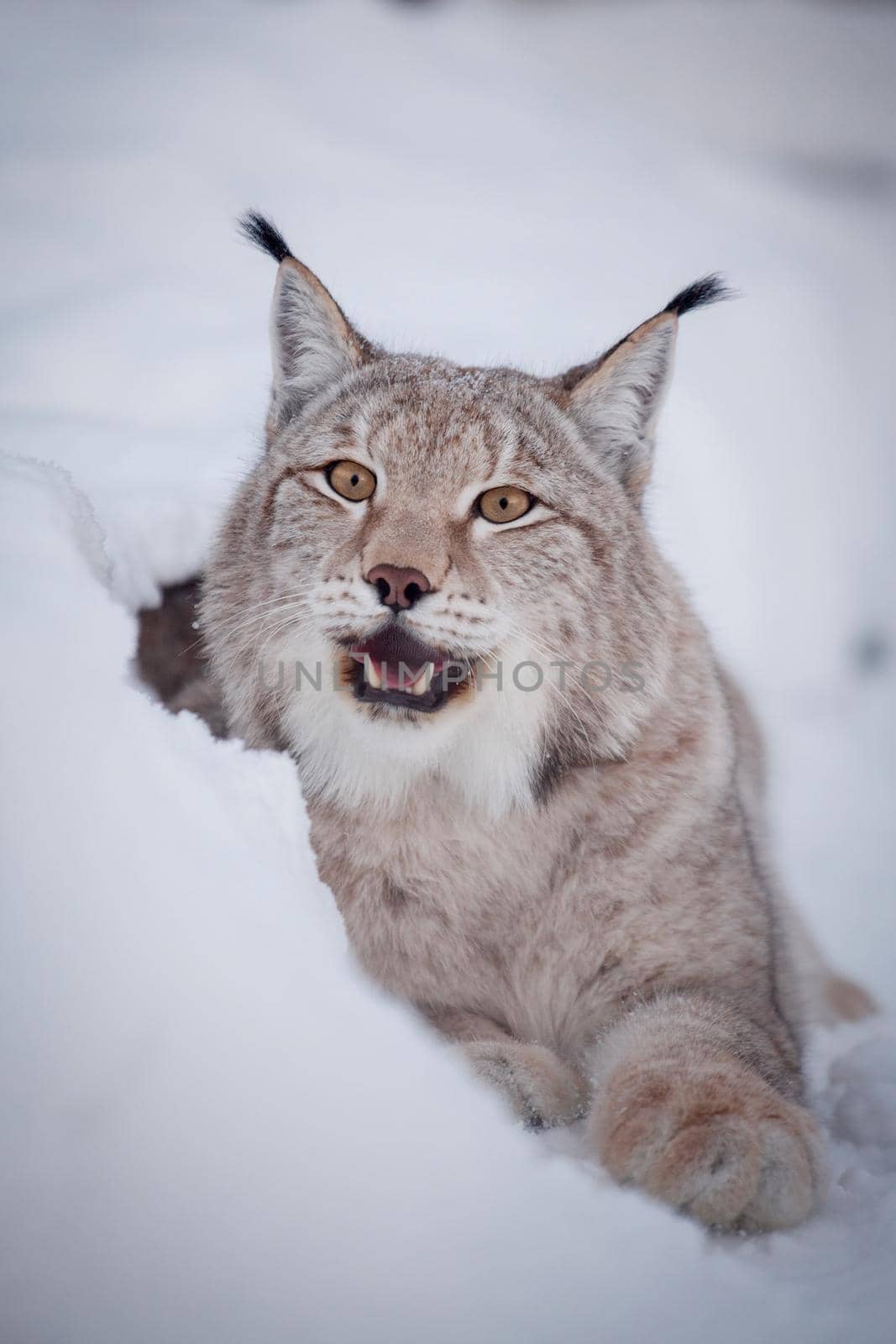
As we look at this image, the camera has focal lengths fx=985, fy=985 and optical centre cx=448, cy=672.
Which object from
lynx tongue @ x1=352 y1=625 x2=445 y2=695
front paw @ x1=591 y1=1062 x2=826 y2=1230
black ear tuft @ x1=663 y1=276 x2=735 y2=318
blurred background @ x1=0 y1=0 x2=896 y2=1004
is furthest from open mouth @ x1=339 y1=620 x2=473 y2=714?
blurred background @ x1=0 y1=0 x2=896 y2=1004

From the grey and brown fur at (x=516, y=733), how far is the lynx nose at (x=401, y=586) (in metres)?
0.02

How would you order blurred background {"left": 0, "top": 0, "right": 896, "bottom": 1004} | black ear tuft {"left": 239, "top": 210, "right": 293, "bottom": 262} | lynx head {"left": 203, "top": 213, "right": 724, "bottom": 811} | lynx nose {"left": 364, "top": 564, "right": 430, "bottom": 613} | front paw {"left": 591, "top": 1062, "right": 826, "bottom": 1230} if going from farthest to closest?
blurred background {"left": 0, "top": 0, "right": 896, "bottom": 1004}
black ear tuft {"left": 239, "top": 210, "right": 293, "bottom": 262}
lynx head {"left": 203, "top": 213, "right": 724, "bottom": 811}
lynx nose {"left": 364, "top": 564, "right": 430, "bottom": 613}
front paw {"left": 591, "top": 1062, "right": 826, "bottom": 1230}

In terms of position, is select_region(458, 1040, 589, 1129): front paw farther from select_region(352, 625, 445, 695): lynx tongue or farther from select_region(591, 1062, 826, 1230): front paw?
select_region(352, 625, 445, 695): lynx tongue

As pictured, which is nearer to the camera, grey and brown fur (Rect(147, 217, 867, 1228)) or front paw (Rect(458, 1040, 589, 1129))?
front paw (Rect(458, 1040, 589, 1129))

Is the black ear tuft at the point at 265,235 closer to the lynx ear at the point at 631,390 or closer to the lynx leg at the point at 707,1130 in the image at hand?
the lynx ear at the point at 631,390

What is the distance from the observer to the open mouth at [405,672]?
2201 mm

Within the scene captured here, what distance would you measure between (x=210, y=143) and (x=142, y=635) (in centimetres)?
411

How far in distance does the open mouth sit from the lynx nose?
0.25 ft

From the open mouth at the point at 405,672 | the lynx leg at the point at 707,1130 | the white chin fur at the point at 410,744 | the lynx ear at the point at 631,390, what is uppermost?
the lynx ear at the point at 631,390

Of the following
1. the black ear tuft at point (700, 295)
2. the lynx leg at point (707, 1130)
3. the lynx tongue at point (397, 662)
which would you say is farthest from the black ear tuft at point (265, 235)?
the lynx leg at point (707, 1130)

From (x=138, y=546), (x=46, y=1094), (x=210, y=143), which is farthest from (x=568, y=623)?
(x=210, y=143)

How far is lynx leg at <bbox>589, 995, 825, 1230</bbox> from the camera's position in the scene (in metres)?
1.78

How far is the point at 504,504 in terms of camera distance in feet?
A: 8.09

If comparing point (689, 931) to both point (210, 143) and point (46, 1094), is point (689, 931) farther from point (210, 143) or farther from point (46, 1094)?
point (210, 143)
